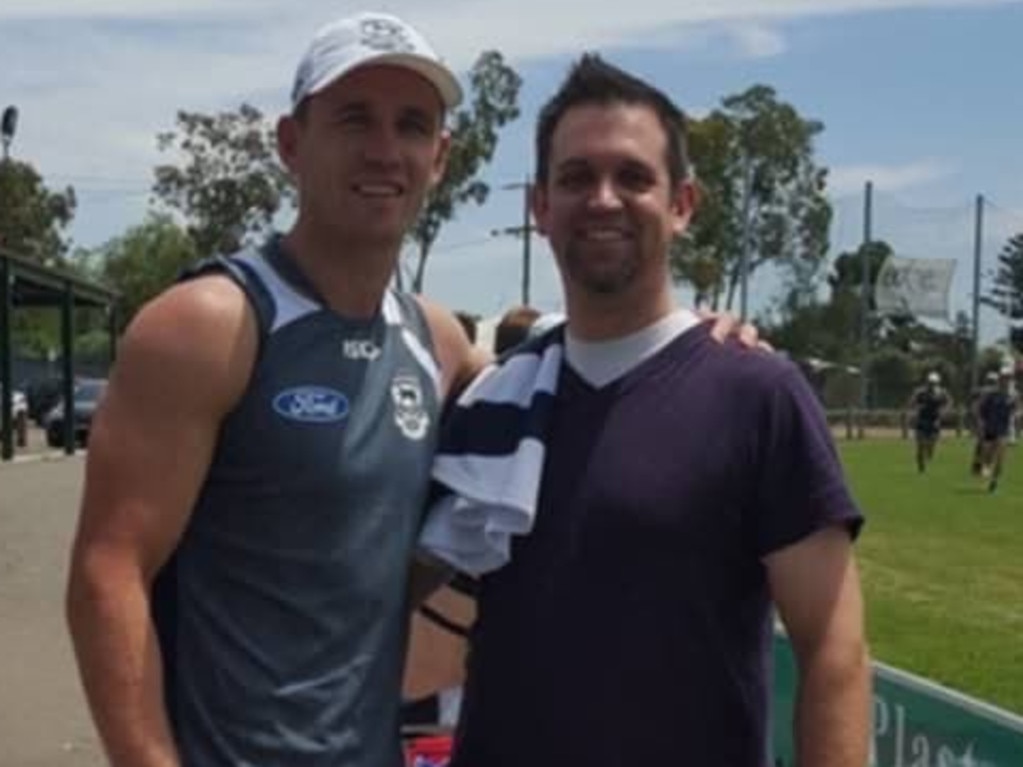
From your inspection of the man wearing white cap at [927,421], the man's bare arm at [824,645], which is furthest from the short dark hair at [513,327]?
the man wearing white cap at [927,421]

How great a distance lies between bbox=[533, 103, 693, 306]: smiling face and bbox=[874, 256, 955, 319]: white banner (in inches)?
2855

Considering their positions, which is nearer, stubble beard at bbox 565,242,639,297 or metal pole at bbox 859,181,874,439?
stubble beard at bbox 565,242,639,297

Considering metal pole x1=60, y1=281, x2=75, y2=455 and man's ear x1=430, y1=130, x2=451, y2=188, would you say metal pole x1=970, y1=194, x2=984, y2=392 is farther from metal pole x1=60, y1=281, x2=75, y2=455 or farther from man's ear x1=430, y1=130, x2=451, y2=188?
man's ear x1=430, y1=130, x2=451, y2=188

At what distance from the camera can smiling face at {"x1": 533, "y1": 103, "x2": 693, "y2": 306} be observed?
3.29 metres

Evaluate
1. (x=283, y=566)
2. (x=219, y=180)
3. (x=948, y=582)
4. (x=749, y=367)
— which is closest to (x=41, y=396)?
(x=219, y=180)

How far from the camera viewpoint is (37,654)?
36.9ft

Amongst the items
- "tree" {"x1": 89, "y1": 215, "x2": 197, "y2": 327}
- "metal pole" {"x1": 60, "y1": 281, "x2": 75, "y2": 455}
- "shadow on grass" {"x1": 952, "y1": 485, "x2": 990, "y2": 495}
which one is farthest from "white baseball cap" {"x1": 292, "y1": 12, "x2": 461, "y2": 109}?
"tree" {"x1": 89, "y1": 215, "x2": 197, "y2": 327}

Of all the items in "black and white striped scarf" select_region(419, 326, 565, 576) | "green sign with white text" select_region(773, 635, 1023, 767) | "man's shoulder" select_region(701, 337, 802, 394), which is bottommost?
"green sign with white text" select_region(773, 635, 1023, 767)

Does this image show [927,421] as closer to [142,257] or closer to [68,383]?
[68,383]

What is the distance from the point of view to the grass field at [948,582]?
11109 millimetres

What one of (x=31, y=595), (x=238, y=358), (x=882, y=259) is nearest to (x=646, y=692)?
(x=238, y=358)

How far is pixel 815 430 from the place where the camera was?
317cm

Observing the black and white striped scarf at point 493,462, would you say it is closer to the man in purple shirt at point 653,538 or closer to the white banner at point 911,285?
the man in purple shirt at point 653,538

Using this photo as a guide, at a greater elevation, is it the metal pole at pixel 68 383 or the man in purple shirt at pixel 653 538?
the man in purple shirt at pixel 653 538
